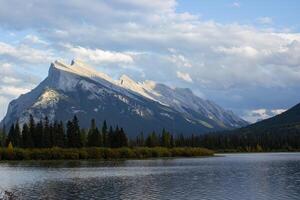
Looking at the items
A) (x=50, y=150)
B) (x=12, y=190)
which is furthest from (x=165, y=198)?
(x=50, y=150)

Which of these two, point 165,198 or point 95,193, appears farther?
point 95,193

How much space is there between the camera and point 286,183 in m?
89.4

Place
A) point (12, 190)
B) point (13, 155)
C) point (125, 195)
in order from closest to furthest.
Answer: point (125, 195)
point (12, 190)
point (13, 155)

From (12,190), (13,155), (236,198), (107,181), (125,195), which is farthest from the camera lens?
(13,155)

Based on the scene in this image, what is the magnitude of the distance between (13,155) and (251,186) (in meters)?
127

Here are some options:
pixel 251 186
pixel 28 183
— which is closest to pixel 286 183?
pixel 251 186

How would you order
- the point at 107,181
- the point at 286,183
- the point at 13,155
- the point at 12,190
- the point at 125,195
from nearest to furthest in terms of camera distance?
the point at 125,195 → the point at 12,190 → the point at 286,183 → the point at 107,181 → the point at 13,155

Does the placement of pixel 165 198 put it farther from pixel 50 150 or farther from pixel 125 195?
pixel 50 150

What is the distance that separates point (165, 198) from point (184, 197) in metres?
2.60

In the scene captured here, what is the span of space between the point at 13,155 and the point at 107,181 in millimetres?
105376

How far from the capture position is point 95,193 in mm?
77250

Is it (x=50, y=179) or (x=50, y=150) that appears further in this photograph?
(x=50, y=150)

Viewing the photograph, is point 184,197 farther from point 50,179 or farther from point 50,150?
point 50,150

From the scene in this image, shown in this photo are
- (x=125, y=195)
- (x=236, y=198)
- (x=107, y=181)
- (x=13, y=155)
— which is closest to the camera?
(x=236, y=198)
